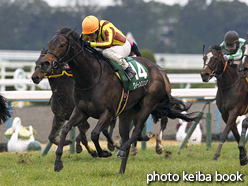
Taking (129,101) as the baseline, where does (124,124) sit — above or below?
below

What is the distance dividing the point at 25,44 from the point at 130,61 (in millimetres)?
41302

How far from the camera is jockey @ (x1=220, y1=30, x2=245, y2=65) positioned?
6266 millimetres

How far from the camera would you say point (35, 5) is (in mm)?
52094

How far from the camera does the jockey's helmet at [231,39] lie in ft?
20.7

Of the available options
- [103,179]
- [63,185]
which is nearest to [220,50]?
[103,179]

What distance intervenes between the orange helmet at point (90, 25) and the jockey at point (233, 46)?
2324 mm

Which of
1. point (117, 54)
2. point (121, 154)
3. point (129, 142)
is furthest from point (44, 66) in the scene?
point (129, 142)

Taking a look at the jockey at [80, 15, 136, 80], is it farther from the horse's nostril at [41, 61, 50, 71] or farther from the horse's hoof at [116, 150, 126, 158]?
the horse's hoof at [116, 150, 126, 158]

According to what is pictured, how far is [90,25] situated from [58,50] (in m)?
0.56

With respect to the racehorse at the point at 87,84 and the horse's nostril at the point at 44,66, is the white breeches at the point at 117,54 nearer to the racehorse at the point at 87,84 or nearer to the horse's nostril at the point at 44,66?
the racehorse at the point at 87,84

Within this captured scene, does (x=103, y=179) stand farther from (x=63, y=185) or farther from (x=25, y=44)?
(x=25, y=44)

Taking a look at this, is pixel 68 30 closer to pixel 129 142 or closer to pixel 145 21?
pixel 129 142

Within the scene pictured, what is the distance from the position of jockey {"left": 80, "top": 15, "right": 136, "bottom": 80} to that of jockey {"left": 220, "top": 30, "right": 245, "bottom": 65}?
191cm

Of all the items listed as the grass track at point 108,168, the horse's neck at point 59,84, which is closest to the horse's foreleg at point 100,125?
the grass track at point 108,168
